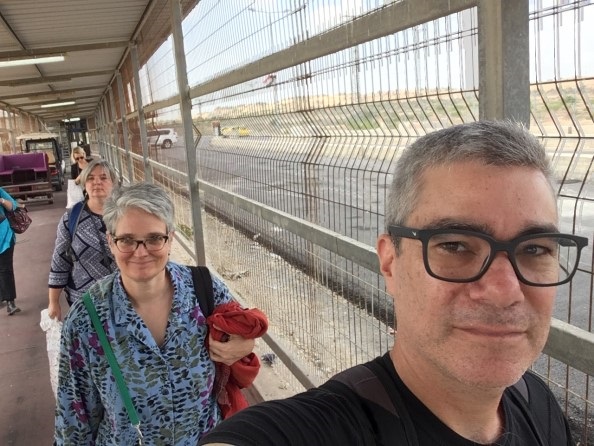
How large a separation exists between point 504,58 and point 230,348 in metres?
1.42

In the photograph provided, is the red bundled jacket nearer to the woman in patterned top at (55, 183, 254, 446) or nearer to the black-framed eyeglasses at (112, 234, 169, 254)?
the woman in patterned top at (55, 183, 254, 446)

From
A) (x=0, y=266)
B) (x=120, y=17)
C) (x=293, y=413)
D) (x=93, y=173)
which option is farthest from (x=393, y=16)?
(x=120, y=17)

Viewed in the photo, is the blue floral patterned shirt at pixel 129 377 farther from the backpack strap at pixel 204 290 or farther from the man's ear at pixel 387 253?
the man's ear at pixel 387 253

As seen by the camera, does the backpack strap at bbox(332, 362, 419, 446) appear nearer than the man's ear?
Yes

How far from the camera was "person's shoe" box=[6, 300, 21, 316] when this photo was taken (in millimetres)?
6437

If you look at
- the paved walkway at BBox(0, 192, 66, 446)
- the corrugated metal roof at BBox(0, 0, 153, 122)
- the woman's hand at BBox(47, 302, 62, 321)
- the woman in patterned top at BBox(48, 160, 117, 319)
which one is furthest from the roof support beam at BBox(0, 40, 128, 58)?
the woman's hand at BBox(47, 302, 62, 321)

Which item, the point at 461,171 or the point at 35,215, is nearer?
the point at 461,171

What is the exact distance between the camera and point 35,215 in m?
15.1

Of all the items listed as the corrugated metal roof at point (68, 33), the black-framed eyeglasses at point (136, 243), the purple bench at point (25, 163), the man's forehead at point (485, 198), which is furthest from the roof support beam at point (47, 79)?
the man's forehead at point (485, 198)

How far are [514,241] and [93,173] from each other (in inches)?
141

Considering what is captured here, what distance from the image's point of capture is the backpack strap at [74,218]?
3.49m

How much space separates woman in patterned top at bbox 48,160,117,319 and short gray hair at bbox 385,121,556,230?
8.75ft

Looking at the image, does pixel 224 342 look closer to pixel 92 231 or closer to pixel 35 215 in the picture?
pixel 92 231

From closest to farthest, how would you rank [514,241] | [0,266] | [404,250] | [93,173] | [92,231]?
[514,241]
[404,250]
[92,231]
[93,173]
[0,266]
